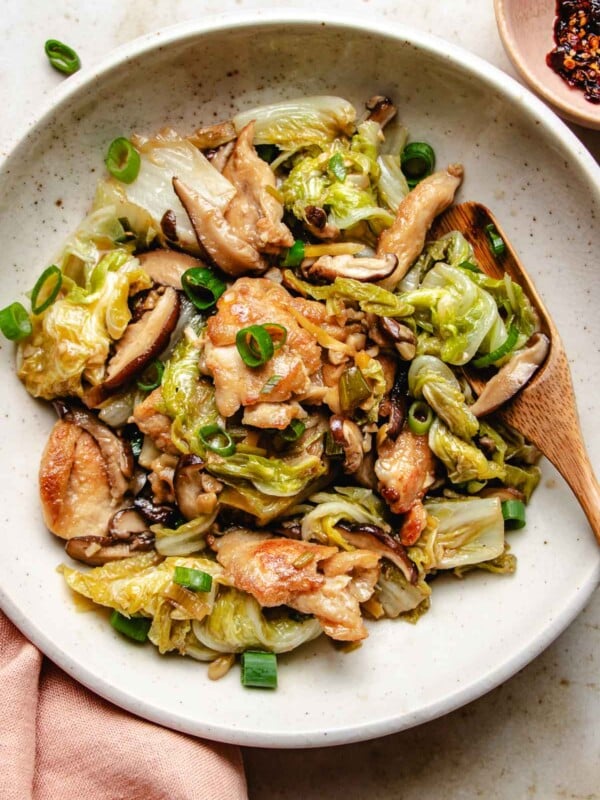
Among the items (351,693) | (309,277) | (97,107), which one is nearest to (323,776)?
(351,693)

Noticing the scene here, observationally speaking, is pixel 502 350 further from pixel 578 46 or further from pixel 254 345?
pixel 578 46

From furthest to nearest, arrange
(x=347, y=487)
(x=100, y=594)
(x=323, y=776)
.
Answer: (x=323, y=776) < (x=347, y=487) < (x=100, y=594)

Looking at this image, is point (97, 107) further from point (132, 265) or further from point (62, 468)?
point (62, 468)

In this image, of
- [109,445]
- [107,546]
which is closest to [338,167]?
[109,445]

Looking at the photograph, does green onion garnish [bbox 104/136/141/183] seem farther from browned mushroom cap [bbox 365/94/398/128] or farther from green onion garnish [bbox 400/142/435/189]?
green onion garnish [bbox 400/142/435/189]

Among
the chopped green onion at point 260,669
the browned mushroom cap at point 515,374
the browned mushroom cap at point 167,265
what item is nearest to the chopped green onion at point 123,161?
the browned mushroom cap at point 167,265

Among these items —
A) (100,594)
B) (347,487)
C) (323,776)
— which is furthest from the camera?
(323,776)

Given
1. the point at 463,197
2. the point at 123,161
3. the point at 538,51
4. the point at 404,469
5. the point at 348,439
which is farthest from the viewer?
the point at 538,51
